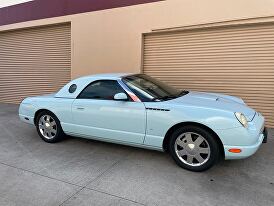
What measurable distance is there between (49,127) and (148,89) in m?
2.24

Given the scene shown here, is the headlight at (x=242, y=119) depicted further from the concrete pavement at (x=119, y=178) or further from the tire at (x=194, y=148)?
the concrete pavement at (x=119, y=178)

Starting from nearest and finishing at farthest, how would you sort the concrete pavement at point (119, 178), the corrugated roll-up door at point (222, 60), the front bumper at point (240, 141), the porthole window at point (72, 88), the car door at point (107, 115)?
1. the concrete pavement at point (119, 178)
2. the front bumper at point (240, 141)
3. the car door at point (107, 115)
4. the porthole window at point (72, 88)
5. the corrugated roll-up door at point (222, 60)

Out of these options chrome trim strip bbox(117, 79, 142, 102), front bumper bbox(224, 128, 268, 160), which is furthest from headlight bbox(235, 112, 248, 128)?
chrome trim strip bbox(117, 79, 142, 102)

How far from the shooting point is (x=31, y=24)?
903cm

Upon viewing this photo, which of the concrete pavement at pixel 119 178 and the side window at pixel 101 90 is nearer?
the concrete pavement at pixel 119 178

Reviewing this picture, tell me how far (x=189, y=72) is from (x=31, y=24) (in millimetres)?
6304

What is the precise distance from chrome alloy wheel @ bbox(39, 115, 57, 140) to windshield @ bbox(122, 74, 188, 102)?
1.81 meters

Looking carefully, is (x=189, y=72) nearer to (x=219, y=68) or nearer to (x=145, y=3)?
(x=219, y=68)

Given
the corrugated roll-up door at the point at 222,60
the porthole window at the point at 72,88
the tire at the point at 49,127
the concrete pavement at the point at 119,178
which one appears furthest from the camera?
the corrugated roll-up door at the point at 222,60

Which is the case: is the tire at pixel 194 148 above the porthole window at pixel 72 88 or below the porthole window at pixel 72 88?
Answer: below

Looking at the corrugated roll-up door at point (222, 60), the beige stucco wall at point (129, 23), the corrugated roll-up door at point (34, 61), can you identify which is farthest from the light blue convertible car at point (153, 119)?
the corrugated roll-up door at point (34, 61)

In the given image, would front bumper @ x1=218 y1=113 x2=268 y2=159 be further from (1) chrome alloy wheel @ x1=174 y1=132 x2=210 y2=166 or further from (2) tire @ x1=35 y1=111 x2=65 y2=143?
(2) tire @ x1=35 y1=111 x2=65 y2=143

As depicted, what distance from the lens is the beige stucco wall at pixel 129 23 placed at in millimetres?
5830

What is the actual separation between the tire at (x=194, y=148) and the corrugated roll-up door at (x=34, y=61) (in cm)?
608
